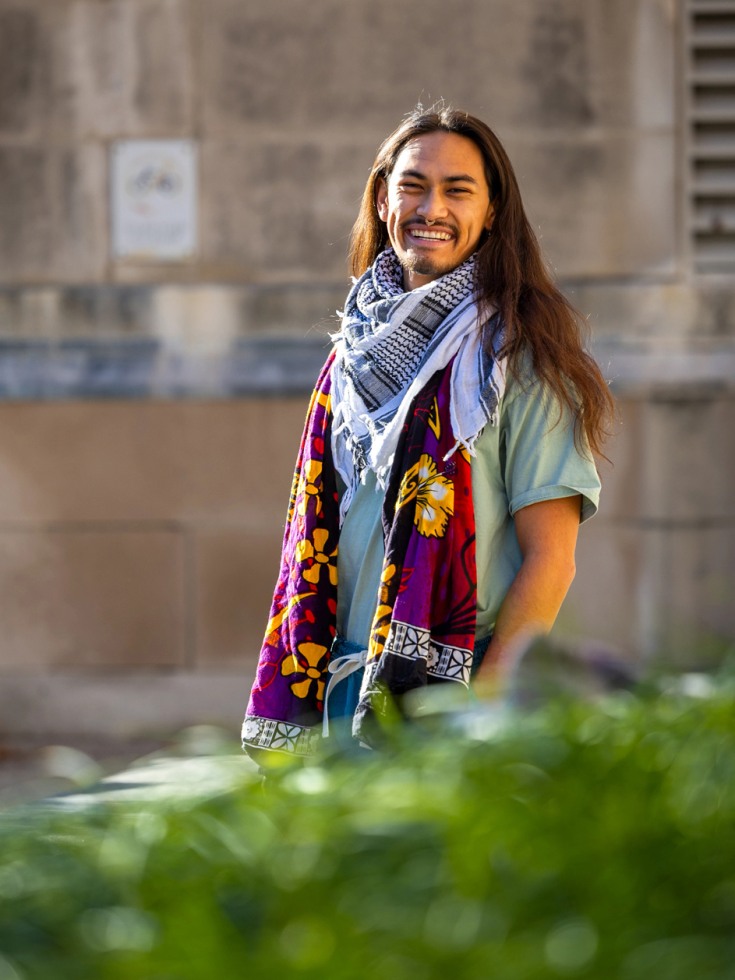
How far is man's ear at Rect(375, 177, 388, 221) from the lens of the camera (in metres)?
3.17

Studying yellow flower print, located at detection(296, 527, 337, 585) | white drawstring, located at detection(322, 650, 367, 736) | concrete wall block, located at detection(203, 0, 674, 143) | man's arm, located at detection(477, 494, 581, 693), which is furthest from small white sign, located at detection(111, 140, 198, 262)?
man's arm, located at detection(477, 494, 581, 693)

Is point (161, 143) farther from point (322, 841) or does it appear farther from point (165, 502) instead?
point (322, 841)

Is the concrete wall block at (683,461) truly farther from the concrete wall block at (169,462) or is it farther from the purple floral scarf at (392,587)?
the purple floral scarf at (392,587)

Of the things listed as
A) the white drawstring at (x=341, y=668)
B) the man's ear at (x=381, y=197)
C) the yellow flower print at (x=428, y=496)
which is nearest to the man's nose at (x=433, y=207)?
the man's ear at (x=381, y=197)

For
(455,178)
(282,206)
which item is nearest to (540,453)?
(455,178)

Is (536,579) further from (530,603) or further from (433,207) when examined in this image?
(433,207)

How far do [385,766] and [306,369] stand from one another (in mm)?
5201

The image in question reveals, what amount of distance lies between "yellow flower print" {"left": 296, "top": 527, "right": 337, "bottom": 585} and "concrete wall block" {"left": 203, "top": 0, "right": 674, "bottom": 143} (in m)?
4.26

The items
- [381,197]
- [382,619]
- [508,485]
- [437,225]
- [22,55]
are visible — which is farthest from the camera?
[22,55]

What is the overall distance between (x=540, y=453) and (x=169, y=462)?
421 centimetres

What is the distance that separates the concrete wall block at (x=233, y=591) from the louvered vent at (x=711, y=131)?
2294 mm

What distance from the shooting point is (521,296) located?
2900 millimetres

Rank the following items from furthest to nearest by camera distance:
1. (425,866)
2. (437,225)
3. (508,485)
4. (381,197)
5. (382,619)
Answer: (381,197) → (437,225) → (508,485) → (382,619) → (425,866)

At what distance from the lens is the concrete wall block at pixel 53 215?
688 cm
